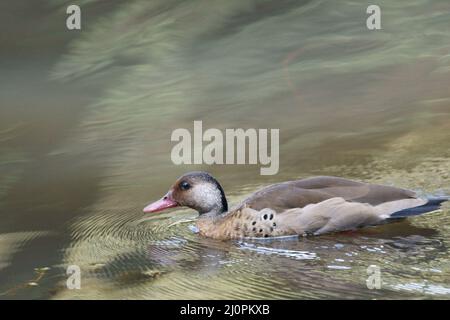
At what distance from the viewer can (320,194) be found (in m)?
8.06

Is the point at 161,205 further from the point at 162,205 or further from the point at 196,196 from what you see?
the point at 196,196

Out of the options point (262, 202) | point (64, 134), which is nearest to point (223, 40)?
point (64, 134)

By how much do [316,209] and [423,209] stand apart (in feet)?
2.90

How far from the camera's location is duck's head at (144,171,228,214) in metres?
8.48

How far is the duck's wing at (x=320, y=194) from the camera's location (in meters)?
8.05

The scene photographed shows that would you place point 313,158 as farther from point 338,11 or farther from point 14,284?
point 338,11

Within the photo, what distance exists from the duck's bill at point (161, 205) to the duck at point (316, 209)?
41 centimetres
